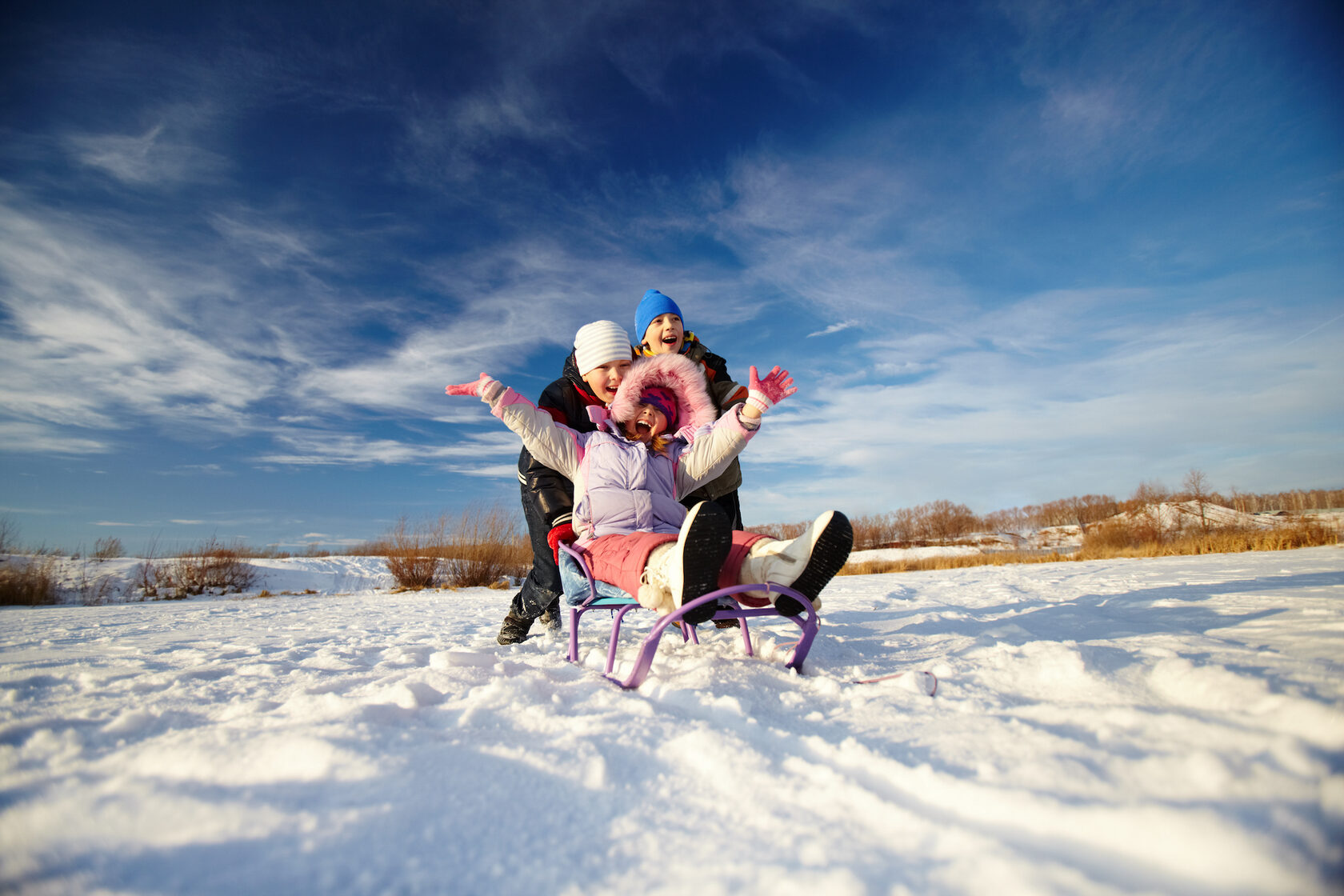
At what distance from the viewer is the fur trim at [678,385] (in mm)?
2863

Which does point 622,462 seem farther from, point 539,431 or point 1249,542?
point 1249,542

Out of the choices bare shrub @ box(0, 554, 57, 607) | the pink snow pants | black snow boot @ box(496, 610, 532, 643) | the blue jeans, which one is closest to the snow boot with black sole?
the pink snow pants

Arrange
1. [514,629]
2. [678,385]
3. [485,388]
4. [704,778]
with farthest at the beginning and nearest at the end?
1. [514,629]
2. [678,385]
3. [485,388]
4. [704,778]

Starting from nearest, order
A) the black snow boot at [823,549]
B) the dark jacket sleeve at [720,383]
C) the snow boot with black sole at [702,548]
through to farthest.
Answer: the snow boot with black sole at [702,548] < the black snow boot at [823,549] < the dark jacket sleeve at [720,383]

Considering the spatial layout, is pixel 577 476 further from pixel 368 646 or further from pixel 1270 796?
pixel 1270 796

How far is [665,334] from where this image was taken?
3.38 metres

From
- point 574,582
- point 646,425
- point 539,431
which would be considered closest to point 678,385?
point 646,425

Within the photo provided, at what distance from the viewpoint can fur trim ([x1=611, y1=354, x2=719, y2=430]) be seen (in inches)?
113

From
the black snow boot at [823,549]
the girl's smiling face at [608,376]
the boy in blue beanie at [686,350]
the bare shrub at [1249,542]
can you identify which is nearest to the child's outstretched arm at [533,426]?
the girl's smiling face at [608,376]

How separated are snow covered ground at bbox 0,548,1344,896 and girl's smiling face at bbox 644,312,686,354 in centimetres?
190

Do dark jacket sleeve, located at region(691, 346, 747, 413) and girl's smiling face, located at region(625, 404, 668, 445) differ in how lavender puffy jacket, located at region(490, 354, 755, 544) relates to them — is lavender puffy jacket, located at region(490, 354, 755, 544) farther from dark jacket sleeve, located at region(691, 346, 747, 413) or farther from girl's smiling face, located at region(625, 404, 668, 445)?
dark jacket sleeve, located at region(691, 346, 747, 413)

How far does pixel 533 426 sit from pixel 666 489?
2.39 ft

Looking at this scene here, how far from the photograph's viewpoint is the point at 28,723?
1.52 metres

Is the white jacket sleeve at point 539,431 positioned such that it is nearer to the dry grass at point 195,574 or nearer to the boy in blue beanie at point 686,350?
the boy in blue beanie at point 686,350
